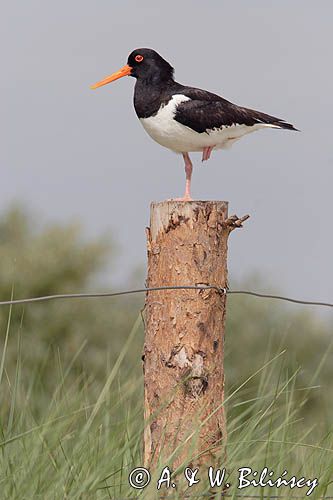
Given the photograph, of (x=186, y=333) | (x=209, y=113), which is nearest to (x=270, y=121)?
(x=209, y=113)

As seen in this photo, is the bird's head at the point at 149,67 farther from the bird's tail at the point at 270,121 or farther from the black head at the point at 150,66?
the bird's tail at the point at 270,121

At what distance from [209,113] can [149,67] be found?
26.1 inches

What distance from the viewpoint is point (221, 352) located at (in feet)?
18.3

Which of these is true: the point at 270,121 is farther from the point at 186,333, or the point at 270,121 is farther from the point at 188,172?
the point at 186,333

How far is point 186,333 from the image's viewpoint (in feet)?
17.8

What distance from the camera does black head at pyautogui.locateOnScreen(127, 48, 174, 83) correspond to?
7.55 m

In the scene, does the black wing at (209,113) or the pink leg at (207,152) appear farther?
the pink leg at (207,152)

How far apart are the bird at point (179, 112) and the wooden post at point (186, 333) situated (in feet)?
3.83

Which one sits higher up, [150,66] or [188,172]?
[150,66]

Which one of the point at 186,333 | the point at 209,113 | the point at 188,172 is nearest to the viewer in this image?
the point at 186,333

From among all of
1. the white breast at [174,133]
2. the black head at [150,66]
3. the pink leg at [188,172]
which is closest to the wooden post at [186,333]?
the pink leg at [188,172]

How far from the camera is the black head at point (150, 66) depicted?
7555 mm

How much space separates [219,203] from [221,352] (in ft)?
2.92

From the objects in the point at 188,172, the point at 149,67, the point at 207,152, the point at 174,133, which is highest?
the point at 149,67
